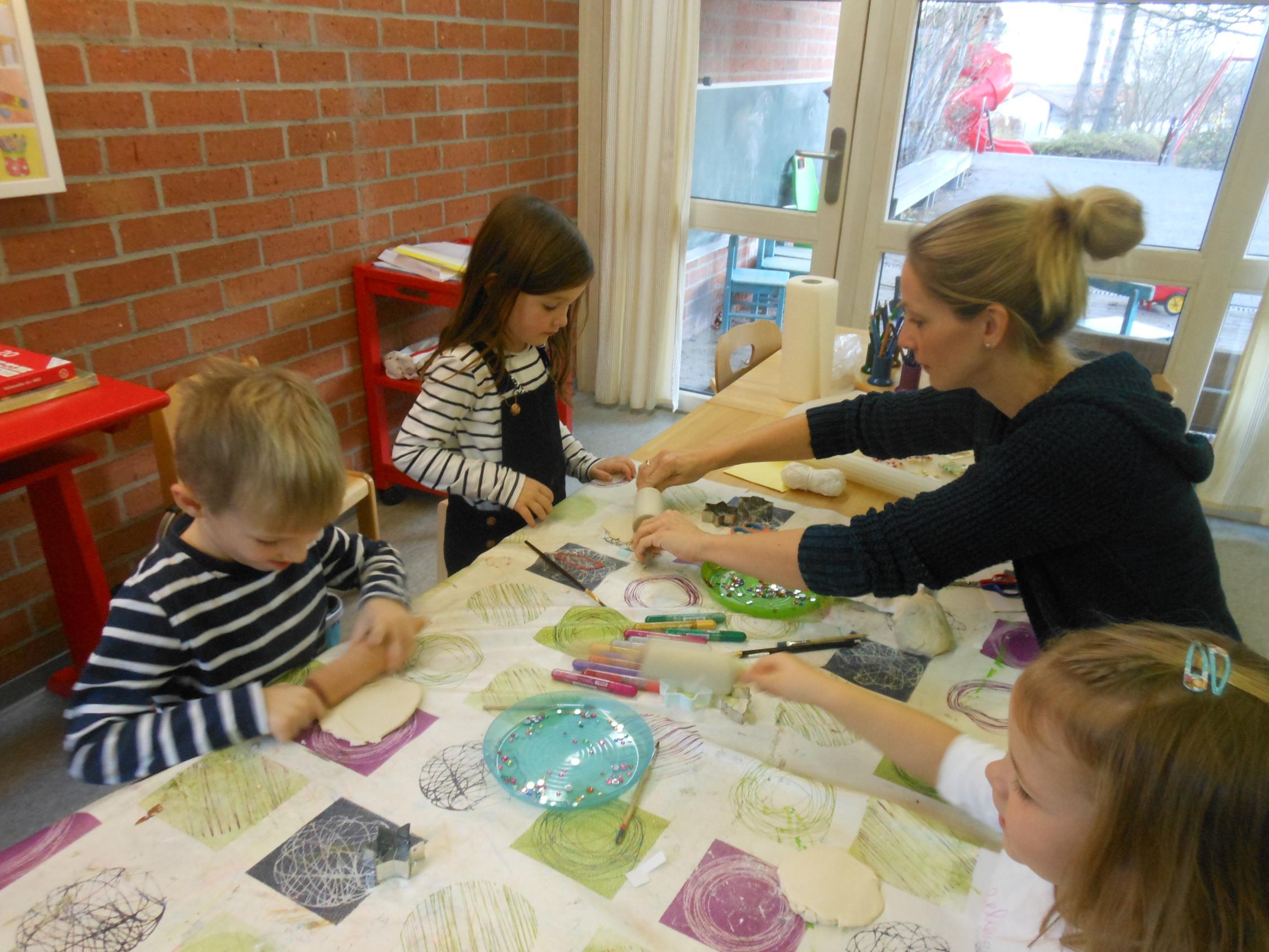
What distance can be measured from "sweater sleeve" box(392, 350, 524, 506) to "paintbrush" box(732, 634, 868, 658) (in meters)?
0.52

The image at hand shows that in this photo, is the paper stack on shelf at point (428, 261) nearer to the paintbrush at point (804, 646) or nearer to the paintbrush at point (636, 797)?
the paintbrush at point (804, 646)

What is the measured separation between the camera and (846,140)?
3.04 metres

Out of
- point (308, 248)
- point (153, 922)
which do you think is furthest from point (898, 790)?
point (308, 248)

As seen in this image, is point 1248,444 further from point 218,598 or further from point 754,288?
point 218,598

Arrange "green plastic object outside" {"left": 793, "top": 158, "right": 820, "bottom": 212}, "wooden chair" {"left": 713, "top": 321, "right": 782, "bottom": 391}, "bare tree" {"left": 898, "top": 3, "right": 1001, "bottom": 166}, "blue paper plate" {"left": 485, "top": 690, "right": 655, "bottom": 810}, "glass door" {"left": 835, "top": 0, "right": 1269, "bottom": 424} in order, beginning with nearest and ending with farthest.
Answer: "blue paper plate" {"left": 485, "top": 690, "right": 655, "bottom": 810} < "wooden chair" {"left": 713, "top": 321, "right": 782, "bottom": 391} < "glass door" {"left": 835, "top": 0, "right": 1269, "bottom": 424} < "bare tree" {"left": 898, "top": 3, "right": 1001, "bottom": 166} < "green plastic object outside" {"left": 793, "top": 158, "right": 820, "bottom": 212}

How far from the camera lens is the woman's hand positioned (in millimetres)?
1421

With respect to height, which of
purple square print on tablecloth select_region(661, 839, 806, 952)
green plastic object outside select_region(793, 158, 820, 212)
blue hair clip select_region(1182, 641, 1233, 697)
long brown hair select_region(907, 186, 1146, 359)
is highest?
long brown hair select_region(907, 186, 1146, 359)

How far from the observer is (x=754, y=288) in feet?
11.8

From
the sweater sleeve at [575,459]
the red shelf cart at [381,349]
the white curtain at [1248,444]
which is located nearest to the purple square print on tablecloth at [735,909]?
the sweater sleeve at [575,459]

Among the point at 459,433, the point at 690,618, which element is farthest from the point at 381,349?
the point at 690,618

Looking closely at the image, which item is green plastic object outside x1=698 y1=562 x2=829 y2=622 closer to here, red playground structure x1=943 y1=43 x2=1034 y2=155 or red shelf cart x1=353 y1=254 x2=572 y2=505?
red shelf cart x1=353 y1=254 x2=572 y2=505

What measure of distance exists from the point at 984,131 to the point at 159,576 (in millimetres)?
2911

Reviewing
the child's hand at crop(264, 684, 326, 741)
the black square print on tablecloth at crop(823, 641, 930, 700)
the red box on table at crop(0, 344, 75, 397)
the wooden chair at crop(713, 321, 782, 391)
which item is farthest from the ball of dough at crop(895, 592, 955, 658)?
the red box on table at crop(0, 344, 75, 397)

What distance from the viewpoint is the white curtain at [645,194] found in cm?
309
